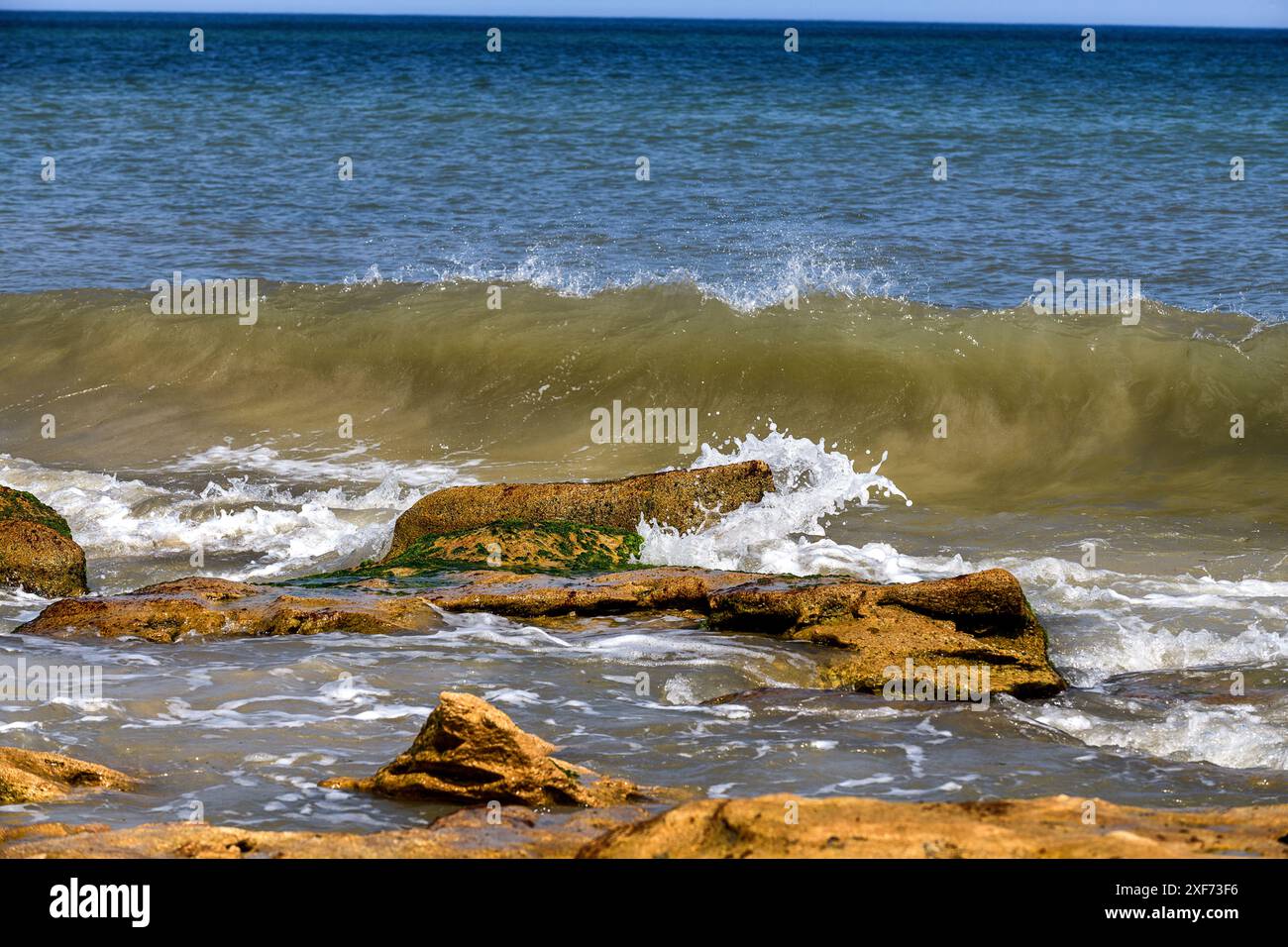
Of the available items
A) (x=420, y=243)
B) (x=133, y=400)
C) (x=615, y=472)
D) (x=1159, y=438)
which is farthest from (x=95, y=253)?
(x=1159, y=438)

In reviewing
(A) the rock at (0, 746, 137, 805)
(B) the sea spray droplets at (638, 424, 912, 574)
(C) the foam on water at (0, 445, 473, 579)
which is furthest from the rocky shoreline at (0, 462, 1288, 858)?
(C) the foam on water at (0, 445, 473, 579)

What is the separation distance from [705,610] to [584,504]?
2.19 metres

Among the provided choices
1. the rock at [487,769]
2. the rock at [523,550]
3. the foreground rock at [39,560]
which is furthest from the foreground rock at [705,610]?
the rock at [487,769]

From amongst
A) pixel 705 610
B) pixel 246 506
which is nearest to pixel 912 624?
pixel 705 610

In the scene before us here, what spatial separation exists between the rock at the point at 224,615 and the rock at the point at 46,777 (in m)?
2.14

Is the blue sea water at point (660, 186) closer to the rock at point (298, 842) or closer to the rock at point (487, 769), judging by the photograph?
the rock at point (487, 769)

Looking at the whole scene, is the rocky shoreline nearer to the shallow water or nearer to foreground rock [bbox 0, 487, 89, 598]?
foreground rock [bbox 0, 487, 89, 598]

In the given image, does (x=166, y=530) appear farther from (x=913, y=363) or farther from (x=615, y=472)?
(x=913, y=363)

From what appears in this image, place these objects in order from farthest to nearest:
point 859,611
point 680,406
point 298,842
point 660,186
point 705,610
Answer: point 660,186 → point 680,406 → point 705,610 → point 859,611 → point 298,842

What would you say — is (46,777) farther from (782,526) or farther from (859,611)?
(782,526)

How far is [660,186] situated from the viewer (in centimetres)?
2392

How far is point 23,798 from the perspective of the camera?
4.63 m

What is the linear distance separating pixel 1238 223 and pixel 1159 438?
8433 millimetres

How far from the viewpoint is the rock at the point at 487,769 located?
4711mm
